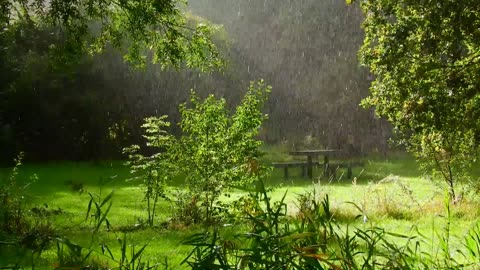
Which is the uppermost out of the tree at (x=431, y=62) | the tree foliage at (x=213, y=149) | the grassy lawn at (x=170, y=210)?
the tree at (x=431, y=62)

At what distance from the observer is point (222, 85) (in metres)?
28.5

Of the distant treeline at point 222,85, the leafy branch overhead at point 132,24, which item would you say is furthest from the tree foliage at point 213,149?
the distant treeline at point 222,85

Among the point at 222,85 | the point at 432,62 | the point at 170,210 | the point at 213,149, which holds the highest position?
the point at 222,85

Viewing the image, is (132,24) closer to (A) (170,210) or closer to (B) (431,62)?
(B) (431,62)

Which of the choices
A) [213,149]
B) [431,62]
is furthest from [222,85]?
[431,62]

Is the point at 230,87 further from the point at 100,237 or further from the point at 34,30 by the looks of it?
the point at 100,237

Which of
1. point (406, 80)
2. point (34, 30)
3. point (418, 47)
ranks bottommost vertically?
point (406, 80)

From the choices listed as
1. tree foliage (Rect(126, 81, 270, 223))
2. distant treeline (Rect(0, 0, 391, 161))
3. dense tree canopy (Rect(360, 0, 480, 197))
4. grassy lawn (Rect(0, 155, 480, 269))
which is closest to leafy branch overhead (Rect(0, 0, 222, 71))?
grassy lawn (Rect(0, 155, 480, 269))


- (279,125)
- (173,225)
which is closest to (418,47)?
(173,225)

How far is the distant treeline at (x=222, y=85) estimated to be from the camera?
77.5 ft

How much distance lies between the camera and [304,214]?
2.51 metres

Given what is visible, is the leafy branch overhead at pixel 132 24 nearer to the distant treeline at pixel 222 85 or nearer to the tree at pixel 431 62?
the tree at pixel 431 62

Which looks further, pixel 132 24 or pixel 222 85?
pixel 222 85

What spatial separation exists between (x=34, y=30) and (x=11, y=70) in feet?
7.97
